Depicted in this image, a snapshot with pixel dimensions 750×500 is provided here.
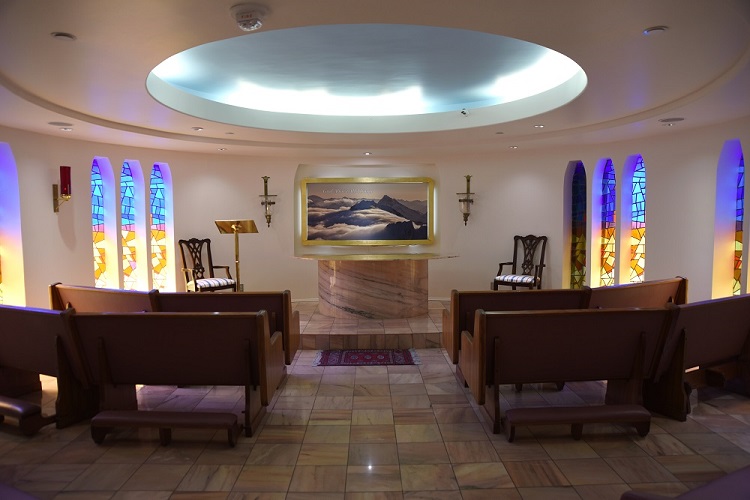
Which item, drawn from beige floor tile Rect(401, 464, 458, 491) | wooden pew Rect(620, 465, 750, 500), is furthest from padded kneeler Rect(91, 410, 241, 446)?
wooden pew Rect(620, 465, 750, 500)

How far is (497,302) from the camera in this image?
14.0 feet

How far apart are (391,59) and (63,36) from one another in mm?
2879

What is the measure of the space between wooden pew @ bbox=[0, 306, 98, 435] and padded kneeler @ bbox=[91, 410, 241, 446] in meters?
0.44

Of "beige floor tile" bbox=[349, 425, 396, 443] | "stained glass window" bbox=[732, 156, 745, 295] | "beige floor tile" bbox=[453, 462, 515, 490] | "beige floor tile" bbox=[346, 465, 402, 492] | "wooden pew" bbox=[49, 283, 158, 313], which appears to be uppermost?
"stained glass window" bbox=[732, 156, 745, 295]

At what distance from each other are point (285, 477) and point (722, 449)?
267cm

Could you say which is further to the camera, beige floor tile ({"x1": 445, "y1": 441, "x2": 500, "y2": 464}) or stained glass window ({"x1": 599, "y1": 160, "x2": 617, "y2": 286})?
stained glass window ({"x1": 599, "y1": 160, "x2": 617, "y2": 286})

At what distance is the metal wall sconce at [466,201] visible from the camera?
8.48 m

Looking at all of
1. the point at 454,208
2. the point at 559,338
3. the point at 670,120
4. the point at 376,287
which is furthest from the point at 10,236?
the point at 670,120

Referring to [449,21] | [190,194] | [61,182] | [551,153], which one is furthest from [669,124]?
[61,182]

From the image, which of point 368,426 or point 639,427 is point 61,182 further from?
point 639,427

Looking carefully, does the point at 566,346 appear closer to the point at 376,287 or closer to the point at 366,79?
the point at 376,287

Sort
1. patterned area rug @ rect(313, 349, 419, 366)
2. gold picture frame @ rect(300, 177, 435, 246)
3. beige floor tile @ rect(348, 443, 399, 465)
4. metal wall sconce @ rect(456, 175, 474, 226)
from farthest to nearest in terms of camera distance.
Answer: gold picture frame @ rect(300, 177, 435, 246) → metal wall sconce @ rect(456, 175, 474, 226) → patterned area rug @ rect(313, 349, 419, 366) → beige floor tile @ rect(348, 443, 399, 465)

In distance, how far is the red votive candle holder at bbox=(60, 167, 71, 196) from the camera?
20.7 feet

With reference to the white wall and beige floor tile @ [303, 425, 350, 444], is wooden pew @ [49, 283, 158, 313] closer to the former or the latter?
beige floor tile @ [303, 425, 350, 444]
